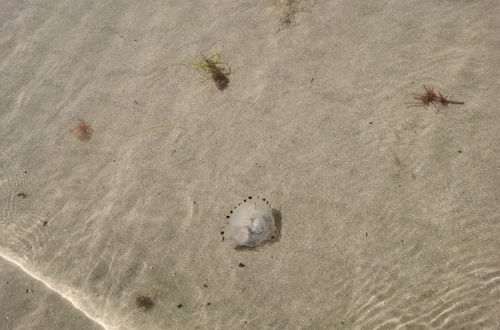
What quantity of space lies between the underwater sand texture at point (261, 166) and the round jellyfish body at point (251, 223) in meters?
0.12

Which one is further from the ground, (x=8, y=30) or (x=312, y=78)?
(x=8, y=30)

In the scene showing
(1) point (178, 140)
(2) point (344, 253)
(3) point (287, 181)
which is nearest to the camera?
(2) point (344, 253)

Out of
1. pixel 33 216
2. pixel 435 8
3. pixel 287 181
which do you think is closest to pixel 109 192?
pixel 33 216

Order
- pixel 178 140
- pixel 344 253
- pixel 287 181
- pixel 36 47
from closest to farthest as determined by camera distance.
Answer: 1. pixel 344 253
2. pixel 287 181
3. pixel 178 140
4. pixel 36 47

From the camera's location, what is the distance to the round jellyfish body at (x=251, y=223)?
3.40 meters

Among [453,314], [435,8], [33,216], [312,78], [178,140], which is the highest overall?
[435,8]

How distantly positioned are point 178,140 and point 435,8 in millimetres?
3000

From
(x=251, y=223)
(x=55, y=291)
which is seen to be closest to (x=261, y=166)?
(x=251, y=223)

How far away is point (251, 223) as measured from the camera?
340 cm

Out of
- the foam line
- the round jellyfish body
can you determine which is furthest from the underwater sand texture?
the round jellyfish body

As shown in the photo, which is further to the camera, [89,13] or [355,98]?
[89,13]

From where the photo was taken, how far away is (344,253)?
335cm

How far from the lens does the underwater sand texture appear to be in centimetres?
327

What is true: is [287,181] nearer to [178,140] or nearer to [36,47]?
[178,140]
